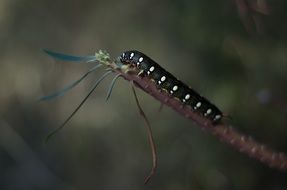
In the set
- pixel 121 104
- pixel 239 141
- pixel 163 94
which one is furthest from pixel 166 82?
pixel 121 104

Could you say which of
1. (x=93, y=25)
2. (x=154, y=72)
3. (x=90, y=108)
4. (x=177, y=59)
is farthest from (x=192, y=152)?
(x=154, y=72)

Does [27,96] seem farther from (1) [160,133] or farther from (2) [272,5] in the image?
(2) [272,5]

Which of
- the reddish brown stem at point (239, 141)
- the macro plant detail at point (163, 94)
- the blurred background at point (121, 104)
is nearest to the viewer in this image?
the macro plant detail at point (163, 94)

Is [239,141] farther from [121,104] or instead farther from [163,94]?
[121,104]

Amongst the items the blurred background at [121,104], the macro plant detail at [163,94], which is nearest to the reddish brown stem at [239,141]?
the macro plant detail at [163,94]

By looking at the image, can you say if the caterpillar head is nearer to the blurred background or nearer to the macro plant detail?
the macro plant detail

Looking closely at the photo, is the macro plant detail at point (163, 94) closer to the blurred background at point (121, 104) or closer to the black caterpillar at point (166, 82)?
the black caterpillar at point (166, 82)

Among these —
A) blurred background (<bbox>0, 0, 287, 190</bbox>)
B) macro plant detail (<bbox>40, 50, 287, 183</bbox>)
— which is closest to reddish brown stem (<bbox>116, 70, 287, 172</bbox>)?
macro plant detail (<bbox>40, 50, 287, 183</bbox>)
